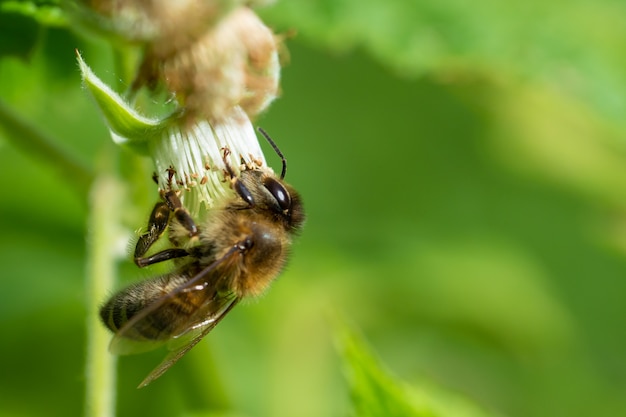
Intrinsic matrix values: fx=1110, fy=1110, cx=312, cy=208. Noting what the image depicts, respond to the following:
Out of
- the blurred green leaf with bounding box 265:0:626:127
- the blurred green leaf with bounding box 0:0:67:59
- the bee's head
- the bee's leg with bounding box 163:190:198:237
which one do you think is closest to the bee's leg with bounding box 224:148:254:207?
the bee's head

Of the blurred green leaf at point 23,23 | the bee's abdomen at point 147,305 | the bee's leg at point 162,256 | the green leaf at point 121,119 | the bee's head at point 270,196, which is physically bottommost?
the bee's abdomen at point 147,305

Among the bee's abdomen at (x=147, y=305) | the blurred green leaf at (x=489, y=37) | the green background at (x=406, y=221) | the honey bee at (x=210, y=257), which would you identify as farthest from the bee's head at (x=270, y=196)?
the blurred green leaf at (x=489, y=37)

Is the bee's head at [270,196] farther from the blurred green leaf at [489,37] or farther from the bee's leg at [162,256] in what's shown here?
the blurred green leaf at [489,37]

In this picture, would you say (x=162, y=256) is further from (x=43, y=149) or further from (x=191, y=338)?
(x=43, y=149)

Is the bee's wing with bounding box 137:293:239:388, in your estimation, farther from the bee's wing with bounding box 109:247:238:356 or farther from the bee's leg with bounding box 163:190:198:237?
the bee's leg with bounding box 163:190:198:237

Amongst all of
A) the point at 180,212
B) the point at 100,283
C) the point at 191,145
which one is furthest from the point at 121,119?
the point at 100,283

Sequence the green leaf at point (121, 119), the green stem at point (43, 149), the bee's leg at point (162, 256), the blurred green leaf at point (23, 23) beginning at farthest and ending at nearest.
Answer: the green stem at point (43, 149)
the blurred green leaf at point (23, 23)
the bee's leg at point (162, 256)
the green leaf at point (121, 119)
